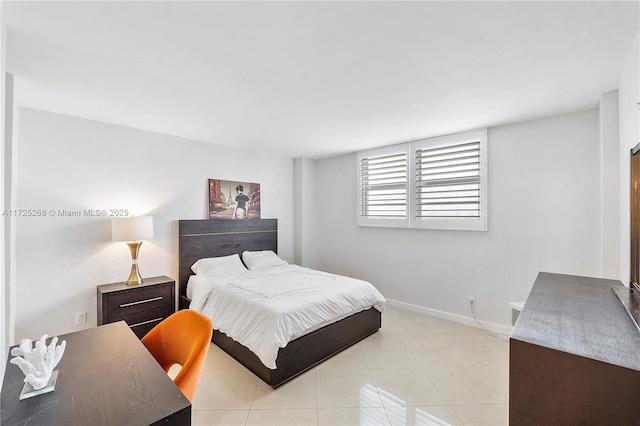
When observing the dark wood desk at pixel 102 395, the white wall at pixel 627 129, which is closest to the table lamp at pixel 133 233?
the dark wood desk at pixel 102 395

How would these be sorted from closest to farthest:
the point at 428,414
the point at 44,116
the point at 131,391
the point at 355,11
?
the point at 131,391 < the point at 355,11 < the point at 428,414 < the point at 44,116

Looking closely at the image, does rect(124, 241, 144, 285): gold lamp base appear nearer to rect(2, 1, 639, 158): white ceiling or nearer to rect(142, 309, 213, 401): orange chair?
rect(2, 1, 639, 158): white ceiling

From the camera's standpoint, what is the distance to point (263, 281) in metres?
3.32

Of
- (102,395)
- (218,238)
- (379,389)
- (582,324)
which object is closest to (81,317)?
(218,238)

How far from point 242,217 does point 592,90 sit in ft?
13.5

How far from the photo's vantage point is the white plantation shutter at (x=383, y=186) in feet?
13.3

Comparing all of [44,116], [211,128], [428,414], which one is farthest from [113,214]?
[428,414]

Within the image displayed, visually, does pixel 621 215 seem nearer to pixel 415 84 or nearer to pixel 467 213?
pixel 467 213

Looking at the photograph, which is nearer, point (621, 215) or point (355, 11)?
point (355, 11)

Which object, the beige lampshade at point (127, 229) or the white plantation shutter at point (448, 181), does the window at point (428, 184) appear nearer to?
the white plantation shutter at point (448, 181)

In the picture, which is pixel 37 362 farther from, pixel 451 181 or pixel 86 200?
pixel 451 181

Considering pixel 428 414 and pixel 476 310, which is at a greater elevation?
pixel 476 310

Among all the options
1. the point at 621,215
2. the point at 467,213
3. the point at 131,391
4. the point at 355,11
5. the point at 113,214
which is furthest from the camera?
the point at 467,213

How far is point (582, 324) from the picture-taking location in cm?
125
